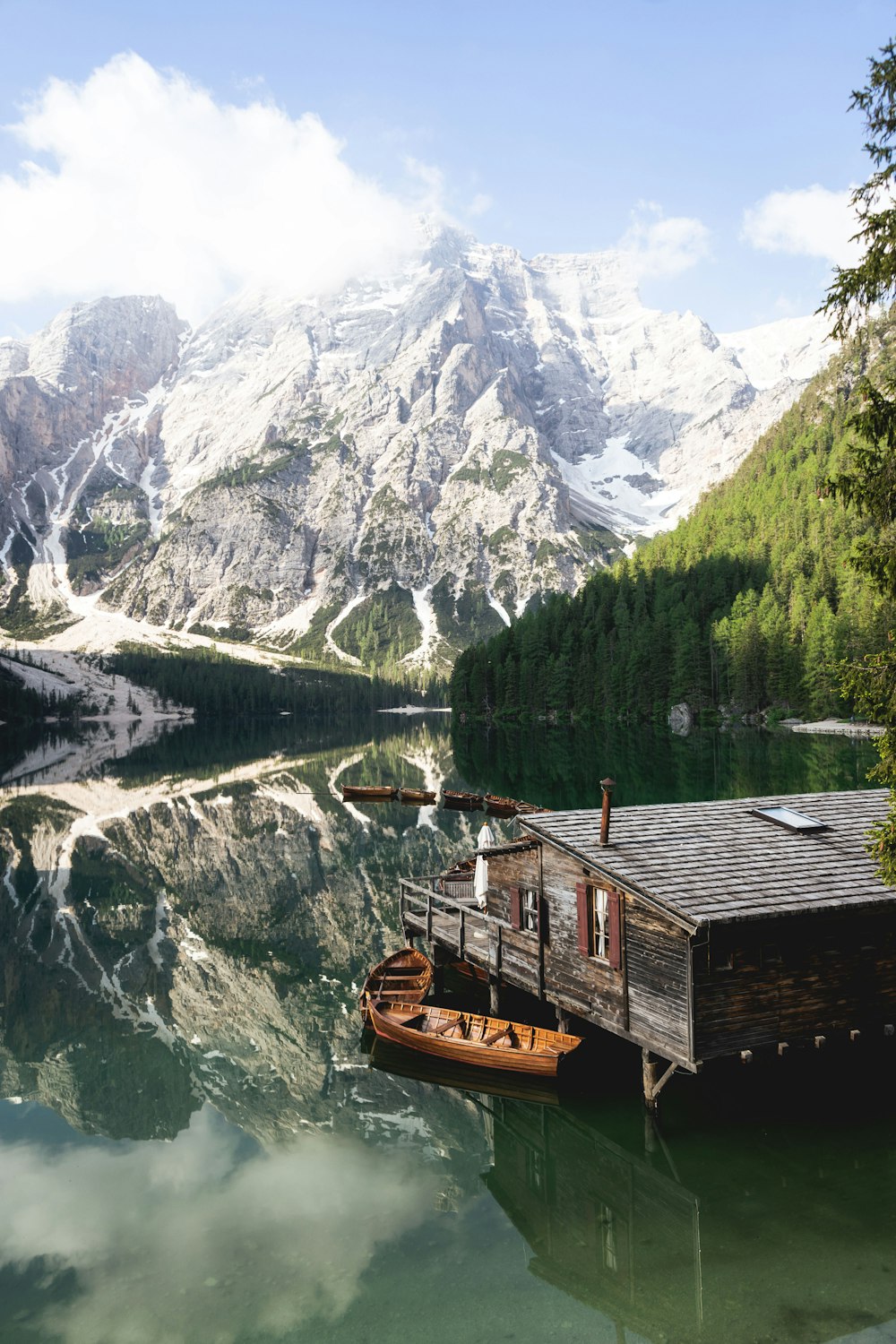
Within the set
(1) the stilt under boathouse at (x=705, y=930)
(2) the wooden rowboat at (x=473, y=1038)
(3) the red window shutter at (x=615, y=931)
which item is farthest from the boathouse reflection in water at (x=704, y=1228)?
(3) the red window shutter at (x=615, y=931)

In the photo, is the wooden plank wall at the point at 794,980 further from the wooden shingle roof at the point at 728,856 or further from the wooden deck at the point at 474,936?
the wooden deck at the point at 474,936

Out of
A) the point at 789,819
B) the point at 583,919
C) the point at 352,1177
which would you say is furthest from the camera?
the point at 789,819

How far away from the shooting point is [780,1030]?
68.8 ft

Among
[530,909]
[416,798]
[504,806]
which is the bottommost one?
[416,798]

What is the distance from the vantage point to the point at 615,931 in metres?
22.2

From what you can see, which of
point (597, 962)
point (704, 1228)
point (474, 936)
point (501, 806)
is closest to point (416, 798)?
point (501, 806)

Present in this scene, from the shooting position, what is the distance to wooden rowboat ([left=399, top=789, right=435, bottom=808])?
78.6 meters

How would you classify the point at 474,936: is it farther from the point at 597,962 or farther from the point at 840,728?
the point at 840,728

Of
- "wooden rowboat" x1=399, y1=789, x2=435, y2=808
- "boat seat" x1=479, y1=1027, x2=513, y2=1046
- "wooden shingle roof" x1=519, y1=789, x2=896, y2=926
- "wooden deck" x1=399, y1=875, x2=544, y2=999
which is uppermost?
"wooden shingle roof" x1=519, y1=789, x2=896, y2=926

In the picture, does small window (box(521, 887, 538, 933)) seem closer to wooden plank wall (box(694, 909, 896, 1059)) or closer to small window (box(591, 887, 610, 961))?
small window (box(591, 887, 610, 961))

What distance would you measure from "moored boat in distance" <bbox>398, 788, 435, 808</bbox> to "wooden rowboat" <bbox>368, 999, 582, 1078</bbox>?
5055cm

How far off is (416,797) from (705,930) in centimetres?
6060

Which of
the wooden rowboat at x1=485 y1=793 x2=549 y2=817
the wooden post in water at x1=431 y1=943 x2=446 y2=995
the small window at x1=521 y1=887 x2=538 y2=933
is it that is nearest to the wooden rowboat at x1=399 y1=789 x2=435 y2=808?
the wooden rowboat at x1=485 y1=793 x2=549 y2=817

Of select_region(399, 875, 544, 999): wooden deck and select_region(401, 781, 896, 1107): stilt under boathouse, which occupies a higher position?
select_region(401, 781, 896, 1107): stilt under boathouse
